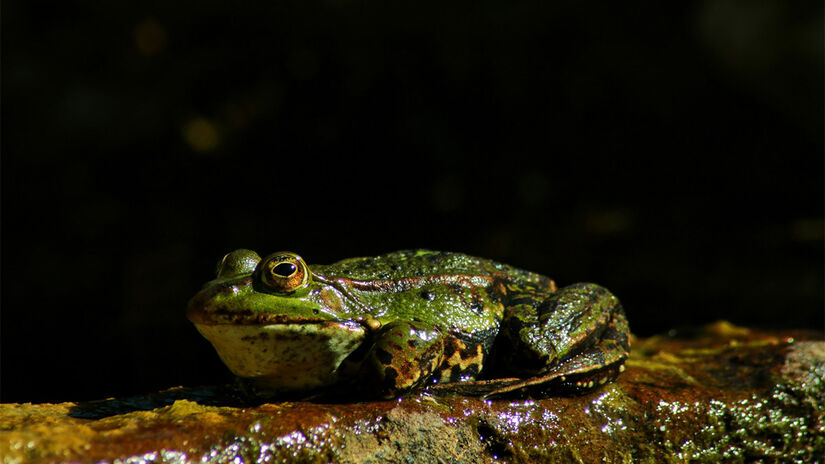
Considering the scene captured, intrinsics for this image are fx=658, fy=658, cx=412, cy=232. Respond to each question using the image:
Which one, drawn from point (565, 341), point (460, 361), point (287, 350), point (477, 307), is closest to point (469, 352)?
point (460, 361)

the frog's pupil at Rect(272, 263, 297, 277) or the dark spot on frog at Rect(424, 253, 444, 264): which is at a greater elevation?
the dark spot on frog at Rect(424, 253, 444, 264)

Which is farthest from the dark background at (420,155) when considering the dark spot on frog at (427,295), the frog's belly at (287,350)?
the frog's belly at (287,350)

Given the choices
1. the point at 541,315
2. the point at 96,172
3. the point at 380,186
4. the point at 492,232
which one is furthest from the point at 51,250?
the point at 541,315

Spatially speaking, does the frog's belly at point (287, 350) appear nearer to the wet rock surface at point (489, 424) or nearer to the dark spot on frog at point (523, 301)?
the wet rock surface at point (489, 424)

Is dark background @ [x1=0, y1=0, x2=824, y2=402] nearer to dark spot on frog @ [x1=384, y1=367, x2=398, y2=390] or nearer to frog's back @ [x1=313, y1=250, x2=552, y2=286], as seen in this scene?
frog's back @ [x1=313, y1=250, x2=552, y2=286]

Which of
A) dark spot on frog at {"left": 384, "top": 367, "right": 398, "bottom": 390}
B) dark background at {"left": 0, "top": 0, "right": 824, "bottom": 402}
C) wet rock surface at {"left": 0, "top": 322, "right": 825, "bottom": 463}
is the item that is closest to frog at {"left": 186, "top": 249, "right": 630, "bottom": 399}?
dark spot on frog at {"left": 384, "top": 367, "right": 398, "bottom": 390}

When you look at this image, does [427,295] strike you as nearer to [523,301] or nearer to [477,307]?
[477,307]
